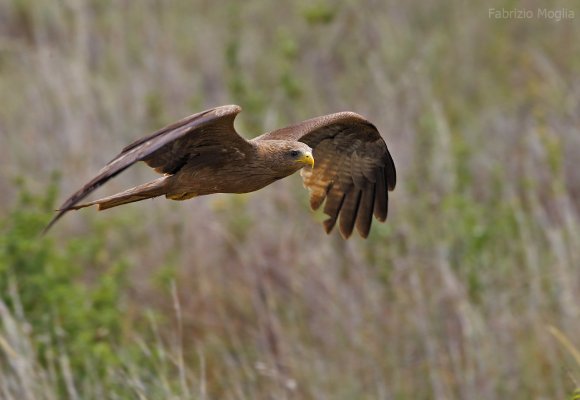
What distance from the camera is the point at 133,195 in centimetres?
550

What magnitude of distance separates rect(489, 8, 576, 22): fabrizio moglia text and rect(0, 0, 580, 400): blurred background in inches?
1.4

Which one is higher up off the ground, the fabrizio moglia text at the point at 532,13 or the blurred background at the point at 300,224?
the fabrizio moglia text at the point at 532,13

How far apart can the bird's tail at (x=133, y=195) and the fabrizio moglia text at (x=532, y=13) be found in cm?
736

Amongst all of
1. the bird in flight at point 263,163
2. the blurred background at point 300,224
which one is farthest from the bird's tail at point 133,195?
the blurred background at point 300,224

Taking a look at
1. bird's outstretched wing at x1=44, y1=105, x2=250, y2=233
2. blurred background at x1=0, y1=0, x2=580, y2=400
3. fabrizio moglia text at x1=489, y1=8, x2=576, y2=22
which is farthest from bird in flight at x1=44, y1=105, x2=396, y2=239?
fabrizio moglia text at x1=489, y1=8, x2=576, y2=22

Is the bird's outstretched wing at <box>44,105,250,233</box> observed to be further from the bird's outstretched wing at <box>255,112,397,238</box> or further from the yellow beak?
the bird's outstretched wing at <box>255,112,397,238</box>

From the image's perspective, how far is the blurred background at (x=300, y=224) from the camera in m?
7.18

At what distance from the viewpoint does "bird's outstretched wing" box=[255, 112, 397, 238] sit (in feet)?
23.0

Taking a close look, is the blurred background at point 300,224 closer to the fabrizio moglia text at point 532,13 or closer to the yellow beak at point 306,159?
the fabrizio moglia text at point 532,13

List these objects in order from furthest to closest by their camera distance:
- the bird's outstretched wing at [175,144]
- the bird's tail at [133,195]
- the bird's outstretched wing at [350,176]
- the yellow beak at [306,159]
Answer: the bird's outstretched wing at [350,176]
the yellow beak at [306,159]
the bird's tail at [133,195]
the bird's outstretched wing at [175,144]

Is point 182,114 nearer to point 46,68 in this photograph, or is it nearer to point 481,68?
point 46,68

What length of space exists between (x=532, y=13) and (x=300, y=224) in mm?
4911

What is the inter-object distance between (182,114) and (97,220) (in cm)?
173

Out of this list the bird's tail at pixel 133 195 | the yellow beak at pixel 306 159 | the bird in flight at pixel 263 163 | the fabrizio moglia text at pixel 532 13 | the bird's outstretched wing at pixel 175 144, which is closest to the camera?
the bird's outstretched wing at pixel 175 144
